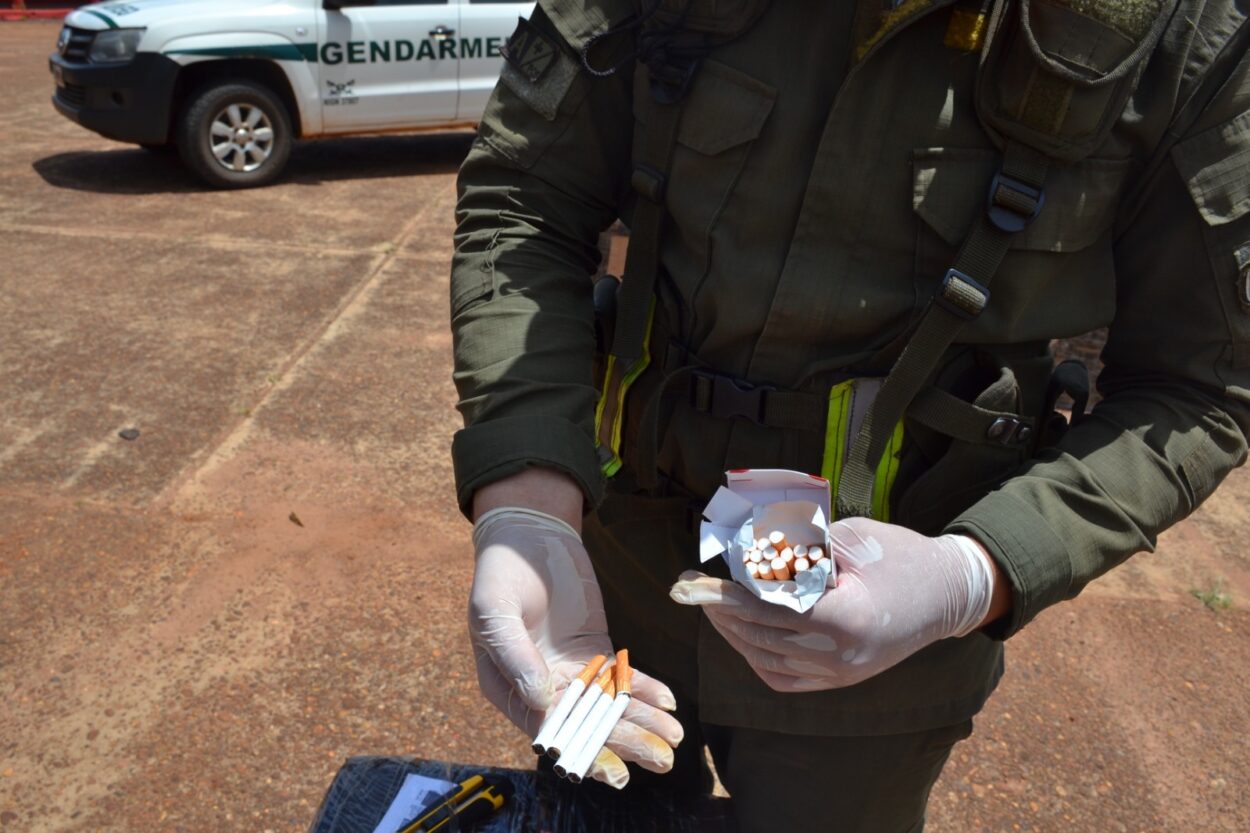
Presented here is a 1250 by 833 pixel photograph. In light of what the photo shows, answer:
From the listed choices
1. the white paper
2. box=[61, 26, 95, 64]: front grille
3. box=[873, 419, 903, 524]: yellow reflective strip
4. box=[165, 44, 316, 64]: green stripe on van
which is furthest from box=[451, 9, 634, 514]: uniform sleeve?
box=[61, 26, 95, 64]: front grille

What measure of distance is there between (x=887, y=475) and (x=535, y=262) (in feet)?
1.86

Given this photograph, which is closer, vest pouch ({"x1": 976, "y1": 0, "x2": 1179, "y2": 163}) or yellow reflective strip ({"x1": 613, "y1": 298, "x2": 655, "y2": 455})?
vest pouch ({"x1": 976, "y1": 0, "x2": 1179, "y2": 163})

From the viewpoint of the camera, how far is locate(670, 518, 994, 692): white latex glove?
3.86 ft

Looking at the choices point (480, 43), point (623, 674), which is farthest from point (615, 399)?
point (480, 43)

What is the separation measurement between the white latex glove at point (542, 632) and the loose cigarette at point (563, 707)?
2 cm

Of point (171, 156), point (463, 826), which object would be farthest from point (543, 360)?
point (171, 156)

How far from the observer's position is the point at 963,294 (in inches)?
48.4

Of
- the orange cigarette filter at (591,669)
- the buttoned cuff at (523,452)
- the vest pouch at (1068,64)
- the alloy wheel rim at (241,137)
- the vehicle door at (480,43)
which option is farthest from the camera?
the vehicle door at (480,43)

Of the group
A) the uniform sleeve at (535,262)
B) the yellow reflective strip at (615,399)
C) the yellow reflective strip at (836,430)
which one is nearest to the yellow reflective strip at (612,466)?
the yellow reflective strip at (615,399)

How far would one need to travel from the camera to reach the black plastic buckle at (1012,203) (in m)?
1.22

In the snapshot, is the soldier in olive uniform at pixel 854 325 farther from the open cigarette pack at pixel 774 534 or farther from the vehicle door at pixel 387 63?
the vehicle door at pixel 387 63

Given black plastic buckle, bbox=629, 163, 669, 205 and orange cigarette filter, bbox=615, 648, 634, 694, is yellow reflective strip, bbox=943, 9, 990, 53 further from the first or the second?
orange cigarette filter, bbox=615, 648, 634, 694

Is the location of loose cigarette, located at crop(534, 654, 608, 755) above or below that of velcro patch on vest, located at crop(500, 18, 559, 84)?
below

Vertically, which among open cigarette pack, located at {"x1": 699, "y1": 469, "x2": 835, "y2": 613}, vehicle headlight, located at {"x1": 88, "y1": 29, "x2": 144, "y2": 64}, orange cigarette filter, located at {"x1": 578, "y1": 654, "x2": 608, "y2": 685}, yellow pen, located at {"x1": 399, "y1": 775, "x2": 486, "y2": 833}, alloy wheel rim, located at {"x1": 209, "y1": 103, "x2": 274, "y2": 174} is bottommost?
alloy wheel rim, located at {"x1": 209, "y1": 103, "x2": 274, "y2": 174}
